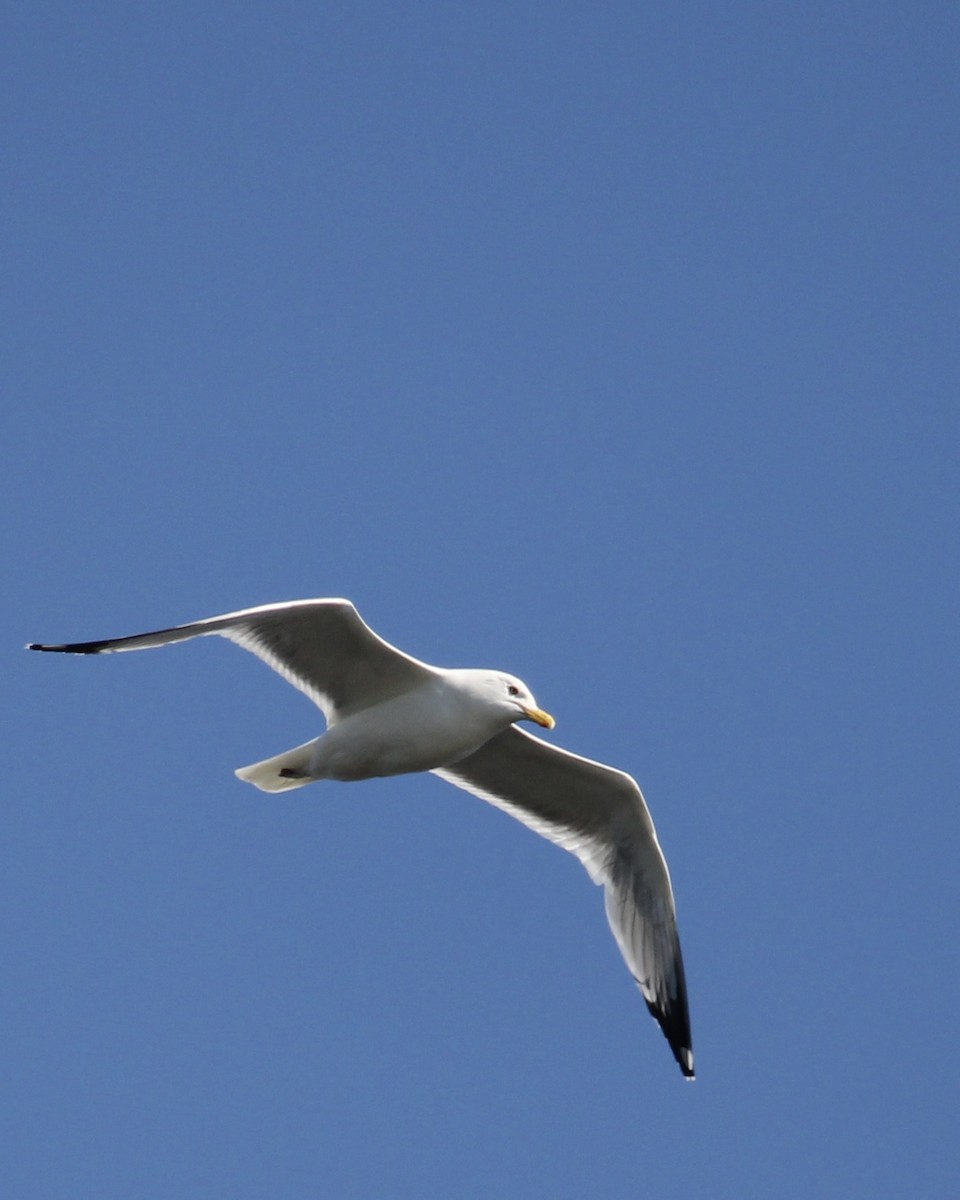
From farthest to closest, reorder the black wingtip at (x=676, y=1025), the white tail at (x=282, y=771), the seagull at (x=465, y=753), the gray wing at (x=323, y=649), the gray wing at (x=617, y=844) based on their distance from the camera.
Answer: the black wingtip at (x=676, y=1025) → the gray wing at (x=617, y=844) → the white tail at (x=282, y=771) → the seagull at (x=465, y=753) → the gray wing at (x=323, y=649)

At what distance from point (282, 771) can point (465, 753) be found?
99 cm

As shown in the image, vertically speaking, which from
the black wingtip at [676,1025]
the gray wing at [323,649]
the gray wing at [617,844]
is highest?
the gray wing at [323,649]

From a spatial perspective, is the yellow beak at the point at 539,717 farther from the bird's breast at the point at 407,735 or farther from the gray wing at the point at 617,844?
the gray wing at the point at 617,844

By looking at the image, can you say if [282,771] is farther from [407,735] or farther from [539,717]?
[539,717]

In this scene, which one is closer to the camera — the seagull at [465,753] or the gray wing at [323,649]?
the gray wing at [323,649]

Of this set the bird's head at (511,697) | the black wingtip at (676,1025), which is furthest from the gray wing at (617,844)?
the bird's head at (511,697)

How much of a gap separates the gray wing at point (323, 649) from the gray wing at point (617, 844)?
1.24 metres

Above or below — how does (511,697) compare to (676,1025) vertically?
above

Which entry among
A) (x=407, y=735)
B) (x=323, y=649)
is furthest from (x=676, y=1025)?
(x=323, y=649)

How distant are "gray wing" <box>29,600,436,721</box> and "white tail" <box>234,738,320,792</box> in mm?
248

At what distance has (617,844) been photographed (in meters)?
9.87

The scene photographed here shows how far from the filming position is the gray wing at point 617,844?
31.9 ft

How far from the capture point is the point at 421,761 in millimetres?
8492

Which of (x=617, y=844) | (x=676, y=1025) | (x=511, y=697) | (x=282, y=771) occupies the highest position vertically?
(x=511, y=697)
